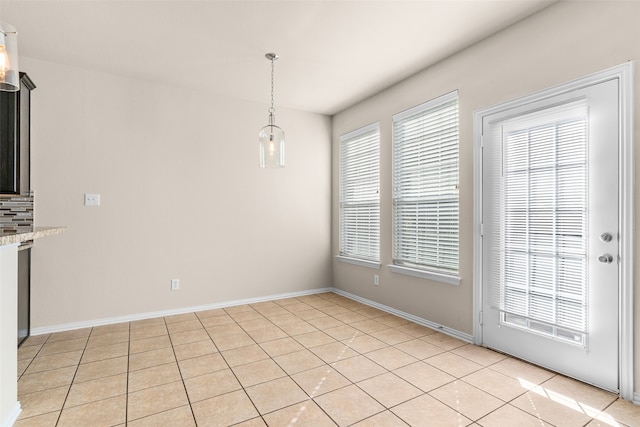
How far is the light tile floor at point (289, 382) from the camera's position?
1884mm

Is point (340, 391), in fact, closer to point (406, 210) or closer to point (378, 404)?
point (378, 404)

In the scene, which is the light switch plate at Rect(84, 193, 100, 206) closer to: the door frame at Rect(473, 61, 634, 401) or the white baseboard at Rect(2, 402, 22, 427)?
the white baseboard at Rect(2, 402, 22, 427)

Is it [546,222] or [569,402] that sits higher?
[546,222]

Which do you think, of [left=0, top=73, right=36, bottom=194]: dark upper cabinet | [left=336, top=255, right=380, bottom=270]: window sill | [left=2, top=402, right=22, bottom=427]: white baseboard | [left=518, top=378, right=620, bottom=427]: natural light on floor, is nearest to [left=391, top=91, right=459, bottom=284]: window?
[left=336, top=255, right=380, bottom=270]: window sill

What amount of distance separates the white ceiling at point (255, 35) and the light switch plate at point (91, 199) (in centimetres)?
133

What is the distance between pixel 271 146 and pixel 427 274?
2.00 m

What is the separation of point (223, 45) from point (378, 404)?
122 inches

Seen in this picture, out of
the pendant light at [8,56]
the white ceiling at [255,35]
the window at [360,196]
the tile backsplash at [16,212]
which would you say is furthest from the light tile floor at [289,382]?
the white ceiling at [255,35]

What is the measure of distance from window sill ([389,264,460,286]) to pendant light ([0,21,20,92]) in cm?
347

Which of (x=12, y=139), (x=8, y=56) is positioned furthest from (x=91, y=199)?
(x=8, y=56)

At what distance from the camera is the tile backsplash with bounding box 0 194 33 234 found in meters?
3.08

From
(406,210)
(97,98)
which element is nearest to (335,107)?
(406,210)

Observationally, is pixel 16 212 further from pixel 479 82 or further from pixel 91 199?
pixel 479 82

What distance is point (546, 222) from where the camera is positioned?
95.4 inches
